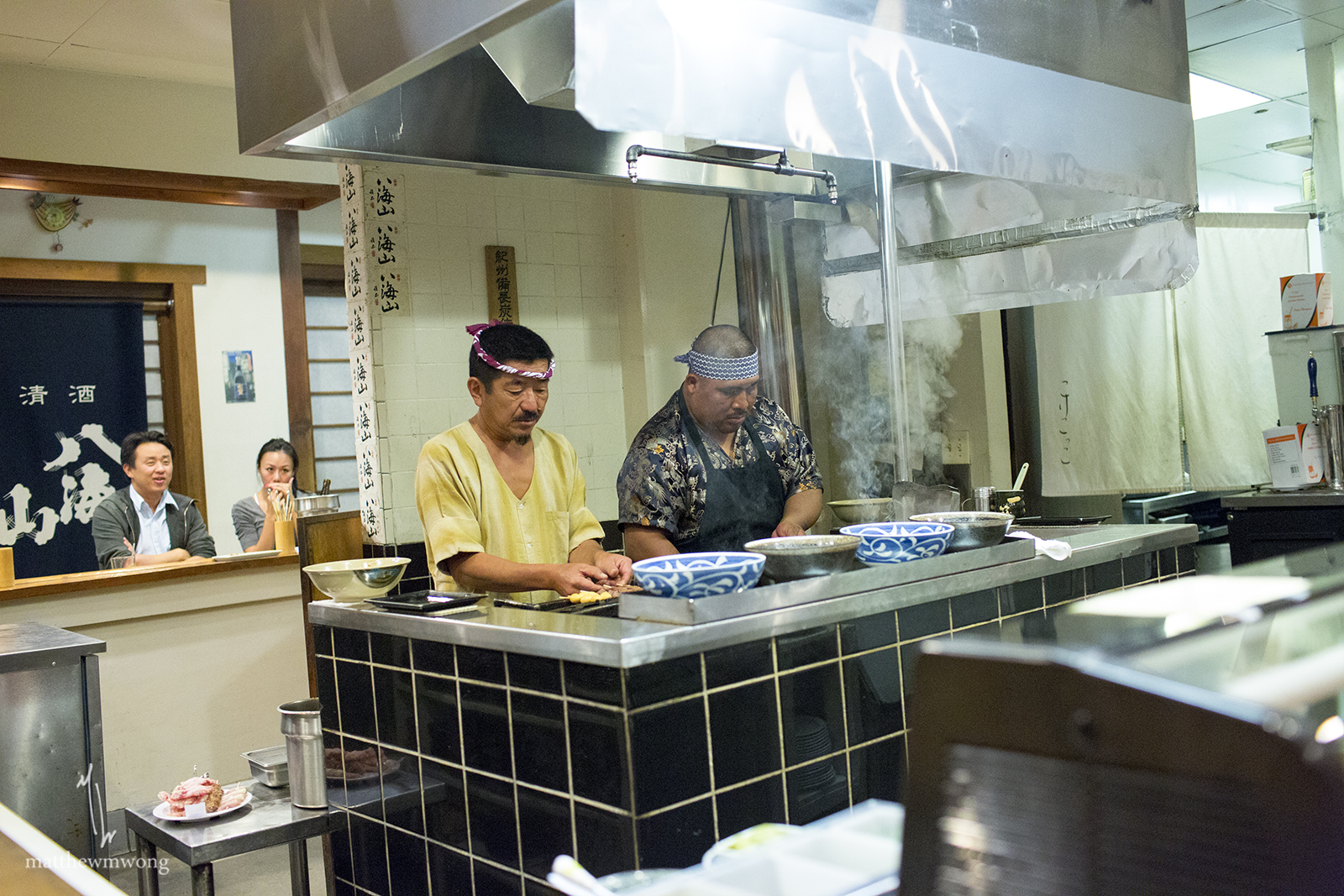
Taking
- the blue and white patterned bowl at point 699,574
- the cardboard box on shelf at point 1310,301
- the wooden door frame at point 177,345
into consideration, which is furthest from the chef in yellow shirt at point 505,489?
the wooden door frame at point 177,345

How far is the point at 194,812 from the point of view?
92.3 inches

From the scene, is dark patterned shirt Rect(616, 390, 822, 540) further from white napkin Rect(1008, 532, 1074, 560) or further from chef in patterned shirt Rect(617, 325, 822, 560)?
white napkin Rect(1008, 532, 1074, 560)

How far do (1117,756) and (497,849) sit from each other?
1541 millimetres

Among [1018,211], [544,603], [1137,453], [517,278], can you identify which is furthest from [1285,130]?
[544,603]

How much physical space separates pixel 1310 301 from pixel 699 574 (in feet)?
12.2

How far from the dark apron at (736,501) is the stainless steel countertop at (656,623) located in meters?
1.01

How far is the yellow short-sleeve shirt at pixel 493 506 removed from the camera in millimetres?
2766

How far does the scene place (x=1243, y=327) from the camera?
185 inches

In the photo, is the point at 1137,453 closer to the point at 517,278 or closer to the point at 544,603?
the point at 517,278

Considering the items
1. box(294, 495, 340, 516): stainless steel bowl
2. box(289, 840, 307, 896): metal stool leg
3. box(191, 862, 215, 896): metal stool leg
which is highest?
box(294, 495, 340, 516): stainless steel bowl

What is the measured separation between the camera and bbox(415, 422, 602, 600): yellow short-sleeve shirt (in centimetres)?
277

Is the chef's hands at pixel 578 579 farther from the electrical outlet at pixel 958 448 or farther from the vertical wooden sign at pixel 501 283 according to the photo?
the electrical outlet at pixel 958 448

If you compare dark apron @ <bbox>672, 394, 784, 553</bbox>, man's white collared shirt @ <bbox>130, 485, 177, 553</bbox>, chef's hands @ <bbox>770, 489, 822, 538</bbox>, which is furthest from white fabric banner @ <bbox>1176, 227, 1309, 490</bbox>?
man's white collared shirt @ <bbox>130, 485, 177, 553</bbox>

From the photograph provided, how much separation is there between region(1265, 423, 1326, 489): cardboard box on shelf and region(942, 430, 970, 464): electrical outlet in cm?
128
